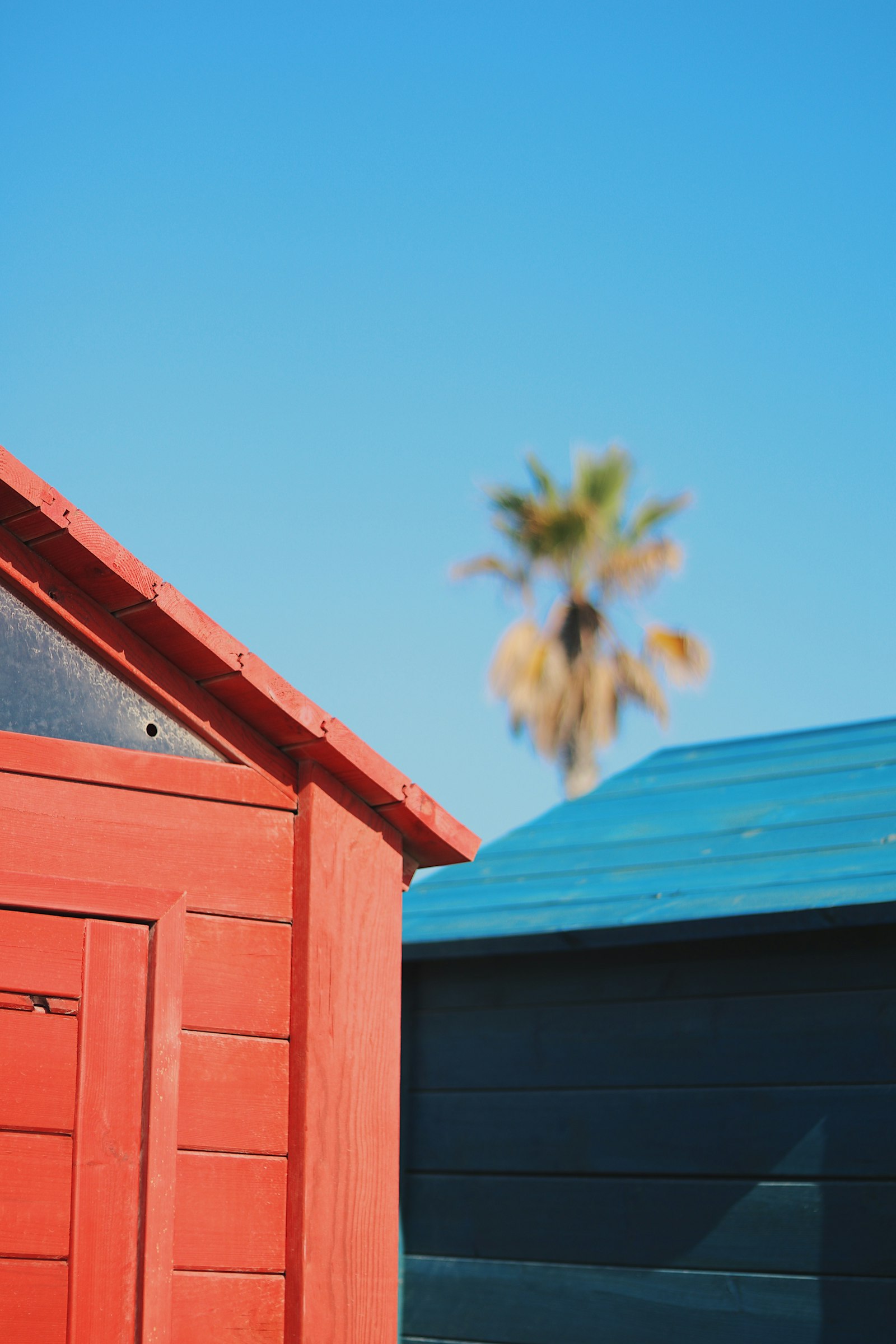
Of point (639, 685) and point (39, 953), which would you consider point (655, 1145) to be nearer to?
point (39, 953)

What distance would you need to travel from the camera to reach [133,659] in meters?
3.64

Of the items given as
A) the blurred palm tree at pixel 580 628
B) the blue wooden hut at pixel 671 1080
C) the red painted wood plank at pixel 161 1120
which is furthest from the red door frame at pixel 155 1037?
the blurred palm tree at pixel 580 628

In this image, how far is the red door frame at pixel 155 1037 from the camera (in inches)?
127

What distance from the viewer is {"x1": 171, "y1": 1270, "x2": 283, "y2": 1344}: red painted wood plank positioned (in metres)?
3.28

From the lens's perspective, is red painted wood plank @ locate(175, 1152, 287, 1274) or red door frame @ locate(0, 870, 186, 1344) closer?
red door frame @ locate(0, 870, 186, 1344)

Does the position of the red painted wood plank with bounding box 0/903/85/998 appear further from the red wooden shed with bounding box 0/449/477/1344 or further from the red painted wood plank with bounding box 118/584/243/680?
the red painted wood plank with bounding box 118/584/243/680

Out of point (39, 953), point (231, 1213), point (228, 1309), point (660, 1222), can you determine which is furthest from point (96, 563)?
point (660, 1222)

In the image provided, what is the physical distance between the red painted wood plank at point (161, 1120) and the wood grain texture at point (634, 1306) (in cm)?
283

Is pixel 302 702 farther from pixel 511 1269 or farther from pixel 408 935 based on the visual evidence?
pixel 511 1269

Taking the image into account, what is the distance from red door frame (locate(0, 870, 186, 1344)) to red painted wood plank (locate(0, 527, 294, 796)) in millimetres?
442

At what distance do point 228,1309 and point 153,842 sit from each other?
1105 millimetres

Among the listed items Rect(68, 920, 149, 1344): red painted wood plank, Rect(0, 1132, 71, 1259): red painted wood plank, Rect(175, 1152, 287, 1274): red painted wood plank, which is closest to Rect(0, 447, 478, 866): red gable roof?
Rect(68, 920, 149, 1344): red painted wood plank

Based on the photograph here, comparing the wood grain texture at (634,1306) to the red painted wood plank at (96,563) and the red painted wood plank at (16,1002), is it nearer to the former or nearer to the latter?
the red painted wood plank at (16,1002)

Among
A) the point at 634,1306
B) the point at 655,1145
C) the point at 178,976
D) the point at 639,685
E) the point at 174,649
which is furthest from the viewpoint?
the point at 639,685
